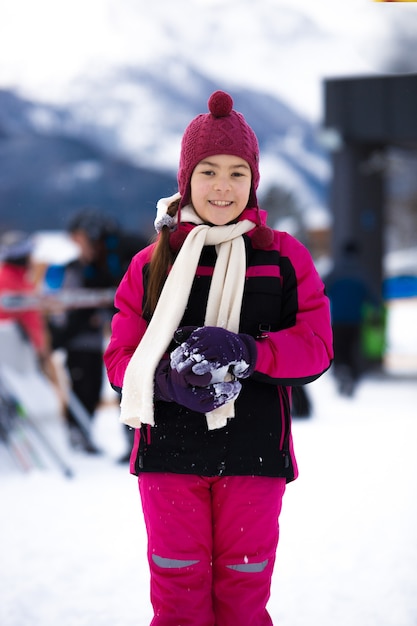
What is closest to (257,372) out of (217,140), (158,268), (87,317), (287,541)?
(158,268)

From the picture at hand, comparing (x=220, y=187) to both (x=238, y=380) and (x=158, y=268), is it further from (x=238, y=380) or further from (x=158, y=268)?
(x=238, y=380)

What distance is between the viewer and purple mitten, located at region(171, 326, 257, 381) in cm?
150

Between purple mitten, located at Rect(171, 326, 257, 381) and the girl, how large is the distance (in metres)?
0.06

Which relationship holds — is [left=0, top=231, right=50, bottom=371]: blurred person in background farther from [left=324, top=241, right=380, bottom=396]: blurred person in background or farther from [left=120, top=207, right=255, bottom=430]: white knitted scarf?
[left=120, top=207, right=255, bottom=430]: white knitted scarf

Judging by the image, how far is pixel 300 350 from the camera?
1.65 m

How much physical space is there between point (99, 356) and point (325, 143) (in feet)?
15.4

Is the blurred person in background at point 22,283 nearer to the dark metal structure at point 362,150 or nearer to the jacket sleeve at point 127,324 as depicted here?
the dark metal structure at point 362,150

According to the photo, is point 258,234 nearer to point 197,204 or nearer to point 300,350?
point 197,204

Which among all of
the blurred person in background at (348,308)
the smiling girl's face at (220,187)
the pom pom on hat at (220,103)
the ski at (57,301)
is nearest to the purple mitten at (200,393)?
the smiling girl's face at (220,187)

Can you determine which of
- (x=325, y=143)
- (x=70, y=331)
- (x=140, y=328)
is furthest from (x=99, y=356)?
(x=325, y=143)

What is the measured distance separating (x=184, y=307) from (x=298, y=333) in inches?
10.4

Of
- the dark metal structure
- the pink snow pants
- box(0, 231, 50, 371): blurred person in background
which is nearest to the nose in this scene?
the pink snow pants

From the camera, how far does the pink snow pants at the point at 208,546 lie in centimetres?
169

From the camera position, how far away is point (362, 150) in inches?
342
